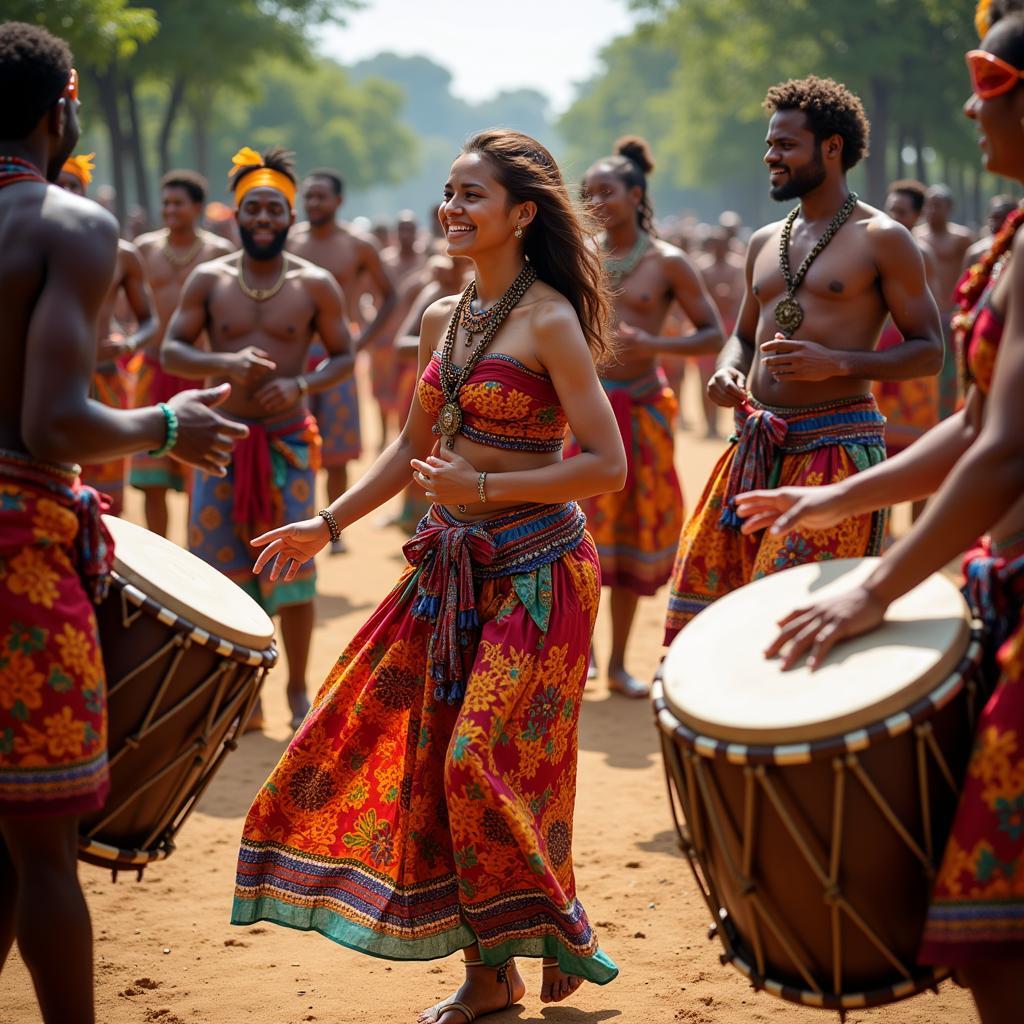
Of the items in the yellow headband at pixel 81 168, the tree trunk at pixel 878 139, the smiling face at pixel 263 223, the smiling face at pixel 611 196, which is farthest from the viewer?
the tree trunk at pixel 878 139

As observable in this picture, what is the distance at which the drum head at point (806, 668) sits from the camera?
277cm

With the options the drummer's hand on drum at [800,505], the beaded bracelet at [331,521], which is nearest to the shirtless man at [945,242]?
the beaded bracelet at [331,521]

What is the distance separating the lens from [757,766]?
9.31ft

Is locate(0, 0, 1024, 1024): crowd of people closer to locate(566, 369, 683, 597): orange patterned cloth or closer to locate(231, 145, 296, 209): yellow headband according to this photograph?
locate(231, 145, 296, 209): yellow headband

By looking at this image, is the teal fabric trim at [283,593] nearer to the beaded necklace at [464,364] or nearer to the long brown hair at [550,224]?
the beaded necklace at [464,364]

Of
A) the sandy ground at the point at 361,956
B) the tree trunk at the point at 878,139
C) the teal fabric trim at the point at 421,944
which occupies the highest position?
the tree trunk at the point at 878,139

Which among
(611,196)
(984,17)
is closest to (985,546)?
(984,17)

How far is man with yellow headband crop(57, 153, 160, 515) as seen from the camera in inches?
344

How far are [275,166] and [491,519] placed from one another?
410 centimetres

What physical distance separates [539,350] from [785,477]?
4.76 ft

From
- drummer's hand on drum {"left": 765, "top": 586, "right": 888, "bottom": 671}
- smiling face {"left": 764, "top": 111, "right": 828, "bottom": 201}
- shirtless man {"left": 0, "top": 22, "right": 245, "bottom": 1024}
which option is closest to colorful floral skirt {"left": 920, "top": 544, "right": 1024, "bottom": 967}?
drummer's hand on drum {"left": 765, "top": 586, "right": 888, "bottom": 671}

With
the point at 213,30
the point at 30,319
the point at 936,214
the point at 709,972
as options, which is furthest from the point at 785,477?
the point at 213,30

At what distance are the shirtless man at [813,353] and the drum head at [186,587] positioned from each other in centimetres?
198

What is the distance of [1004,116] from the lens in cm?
292
